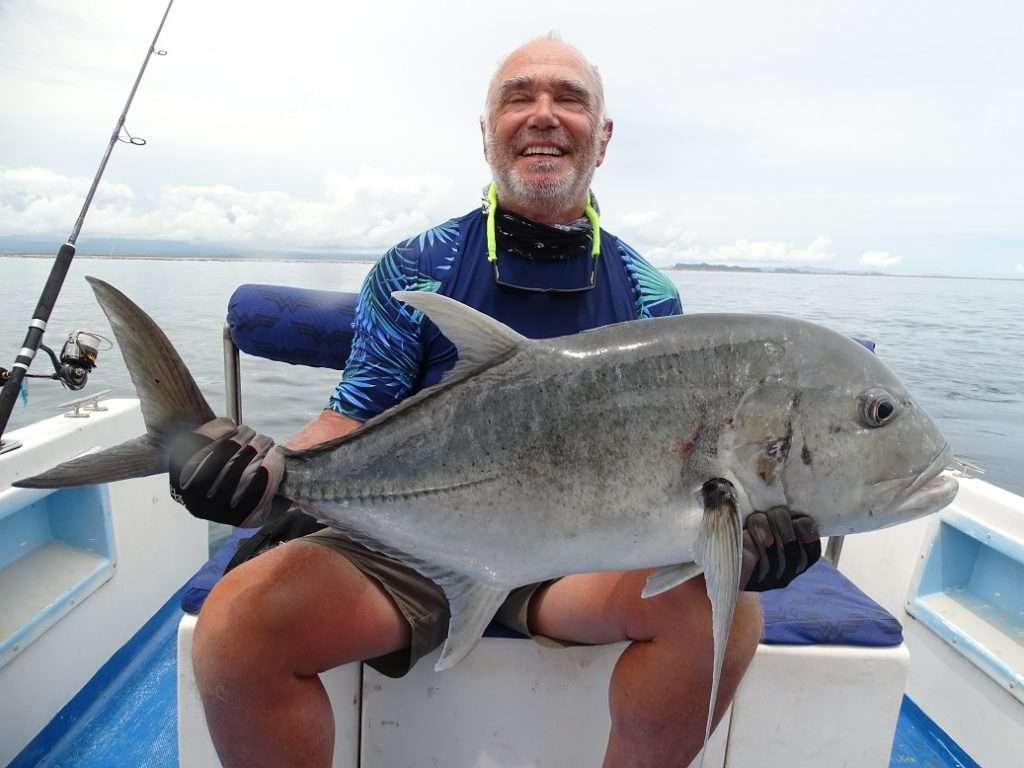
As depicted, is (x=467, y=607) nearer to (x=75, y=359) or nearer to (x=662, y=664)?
(x=662, y=664)

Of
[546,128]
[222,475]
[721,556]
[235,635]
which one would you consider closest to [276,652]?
[235,635]

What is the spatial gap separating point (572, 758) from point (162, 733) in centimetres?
168

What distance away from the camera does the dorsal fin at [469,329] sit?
1.52 m

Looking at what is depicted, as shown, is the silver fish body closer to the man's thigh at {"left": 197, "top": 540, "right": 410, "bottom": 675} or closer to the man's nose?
the man's thigh at {"left": 197, "top": 540, "right": 410, "bottom": 675}

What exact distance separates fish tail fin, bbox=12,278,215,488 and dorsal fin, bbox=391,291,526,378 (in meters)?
0.54

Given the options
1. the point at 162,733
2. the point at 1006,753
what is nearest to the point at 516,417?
the point at 162,733

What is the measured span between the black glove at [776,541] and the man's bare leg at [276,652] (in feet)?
3.04


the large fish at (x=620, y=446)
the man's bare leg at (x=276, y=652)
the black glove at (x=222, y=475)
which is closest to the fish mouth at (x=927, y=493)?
the large fish at (x=620, y=446)

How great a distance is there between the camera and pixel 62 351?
2.92 m

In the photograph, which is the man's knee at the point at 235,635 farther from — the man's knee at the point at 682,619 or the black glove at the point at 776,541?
the black glove at the point at 776,541

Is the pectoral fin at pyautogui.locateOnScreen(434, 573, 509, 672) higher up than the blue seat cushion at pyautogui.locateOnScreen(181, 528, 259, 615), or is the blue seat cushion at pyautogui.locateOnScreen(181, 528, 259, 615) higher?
the pectoral fin at pyautogui.locateOnScreen(434, 573, 509, 672)

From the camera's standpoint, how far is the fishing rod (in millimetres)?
2473

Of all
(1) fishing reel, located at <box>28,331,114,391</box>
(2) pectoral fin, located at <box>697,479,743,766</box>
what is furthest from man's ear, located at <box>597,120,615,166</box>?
(1) fishing reel, located at <box>28,331,114,391</box>

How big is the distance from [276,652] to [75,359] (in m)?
1.97
